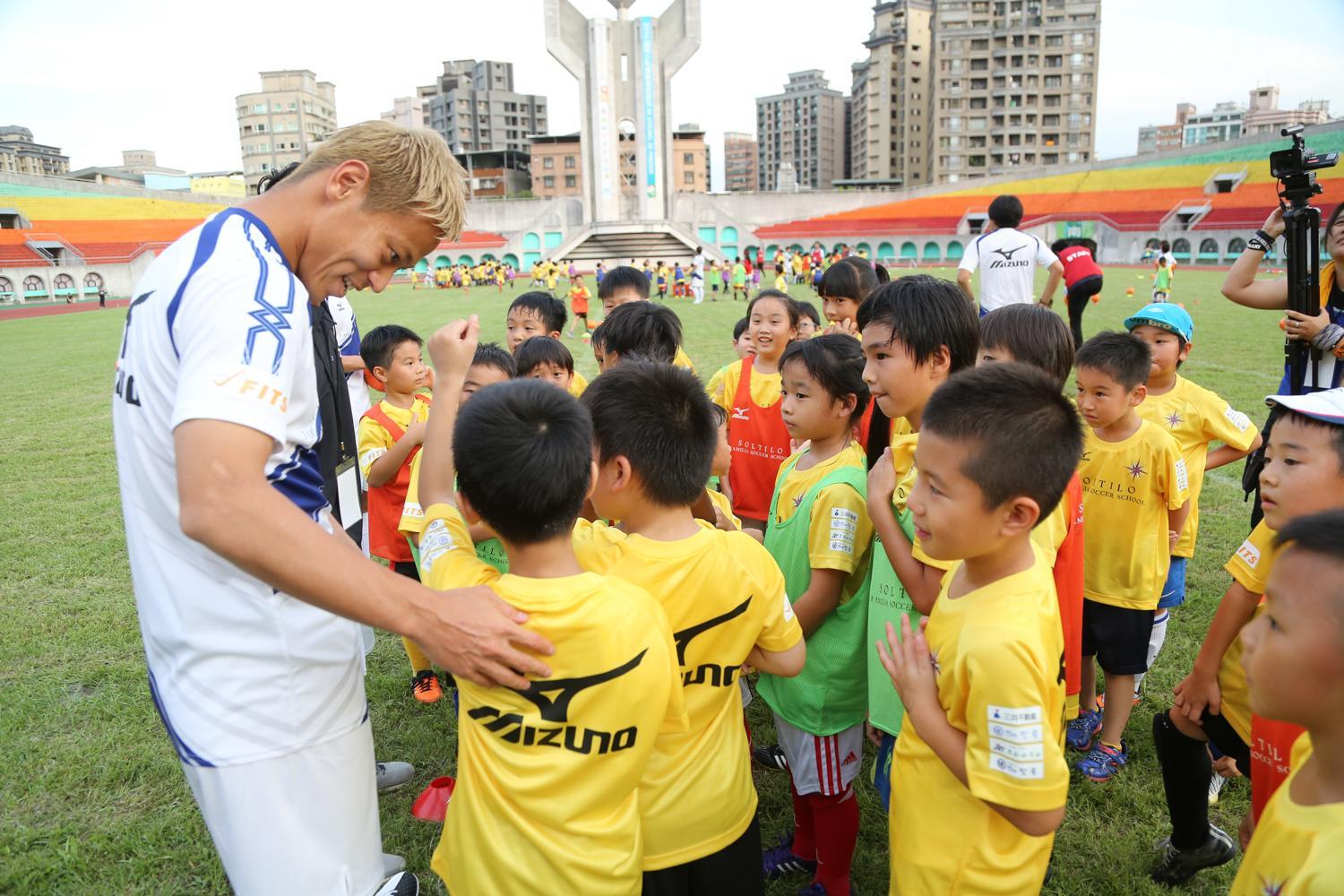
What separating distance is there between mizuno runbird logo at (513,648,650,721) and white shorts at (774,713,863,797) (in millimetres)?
1153

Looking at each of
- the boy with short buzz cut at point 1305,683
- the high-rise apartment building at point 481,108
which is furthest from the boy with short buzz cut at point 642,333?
the high-rise apartment building at point 481,108

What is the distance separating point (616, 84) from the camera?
5653 cm

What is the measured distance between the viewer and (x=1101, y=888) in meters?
2.62

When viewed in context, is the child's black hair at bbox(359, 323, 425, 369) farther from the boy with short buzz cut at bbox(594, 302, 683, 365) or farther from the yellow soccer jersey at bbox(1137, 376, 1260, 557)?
the yellow soccer jersey at bbox(1137, 376, 1260, 557)

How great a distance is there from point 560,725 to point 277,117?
121 metres

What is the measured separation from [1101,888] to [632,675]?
81.2 inches

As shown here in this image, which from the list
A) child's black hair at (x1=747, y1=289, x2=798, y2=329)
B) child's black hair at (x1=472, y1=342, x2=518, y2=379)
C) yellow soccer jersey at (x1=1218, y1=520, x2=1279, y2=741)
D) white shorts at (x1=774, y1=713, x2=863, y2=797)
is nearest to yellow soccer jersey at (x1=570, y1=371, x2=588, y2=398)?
child's black hair at (x1=472, y1=342, x2=518, y2=379)

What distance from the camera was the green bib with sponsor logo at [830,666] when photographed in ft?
8.22

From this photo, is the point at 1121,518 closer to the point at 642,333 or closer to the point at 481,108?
the point at 642,333

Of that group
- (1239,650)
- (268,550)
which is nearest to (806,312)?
(1239,650)

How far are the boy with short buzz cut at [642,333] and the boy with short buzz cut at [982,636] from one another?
2.05 meters

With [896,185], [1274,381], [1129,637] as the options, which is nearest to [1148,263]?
[1274,381]

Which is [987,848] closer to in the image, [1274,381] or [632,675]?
[632,675]

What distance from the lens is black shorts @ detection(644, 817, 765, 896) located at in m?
1.90
